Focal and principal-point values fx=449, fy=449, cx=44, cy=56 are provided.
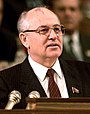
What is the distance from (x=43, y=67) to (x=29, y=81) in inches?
3.9

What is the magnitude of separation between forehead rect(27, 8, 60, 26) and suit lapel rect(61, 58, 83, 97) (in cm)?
22

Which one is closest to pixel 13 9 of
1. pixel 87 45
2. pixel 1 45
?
pixel 1 45

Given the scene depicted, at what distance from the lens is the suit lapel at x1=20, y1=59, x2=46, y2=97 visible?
80.5 inches

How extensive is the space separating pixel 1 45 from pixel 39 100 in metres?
1.75

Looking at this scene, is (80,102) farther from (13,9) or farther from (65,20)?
(13,9)

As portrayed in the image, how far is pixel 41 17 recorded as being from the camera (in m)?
2.11

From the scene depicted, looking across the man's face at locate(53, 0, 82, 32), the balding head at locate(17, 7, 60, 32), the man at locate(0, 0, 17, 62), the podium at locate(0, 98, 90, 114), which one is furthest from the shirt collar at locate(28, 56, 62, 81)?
the man's face at locate(53, 0, 82, 32)

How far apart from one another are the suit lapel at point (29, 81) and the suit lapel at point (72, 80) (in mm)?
136

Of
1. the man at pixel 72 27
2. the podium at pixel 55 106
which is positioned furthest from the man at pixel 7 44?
the podium at pixel 55 106

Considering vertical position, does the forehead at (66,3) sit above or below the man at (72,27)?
above

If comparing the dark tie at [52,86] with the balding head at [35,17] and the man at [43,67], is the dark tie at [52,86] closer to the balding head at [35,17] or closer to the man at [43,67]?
the man at [43,67]

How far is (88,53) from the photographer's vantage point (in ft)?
10.7

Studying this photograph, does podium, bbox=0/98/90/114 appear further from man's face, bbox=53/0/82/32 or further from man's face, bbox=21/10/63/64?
man's face, bbox=53/0/82/32

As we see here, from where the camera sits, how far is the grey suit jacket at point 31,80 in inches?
80.0
